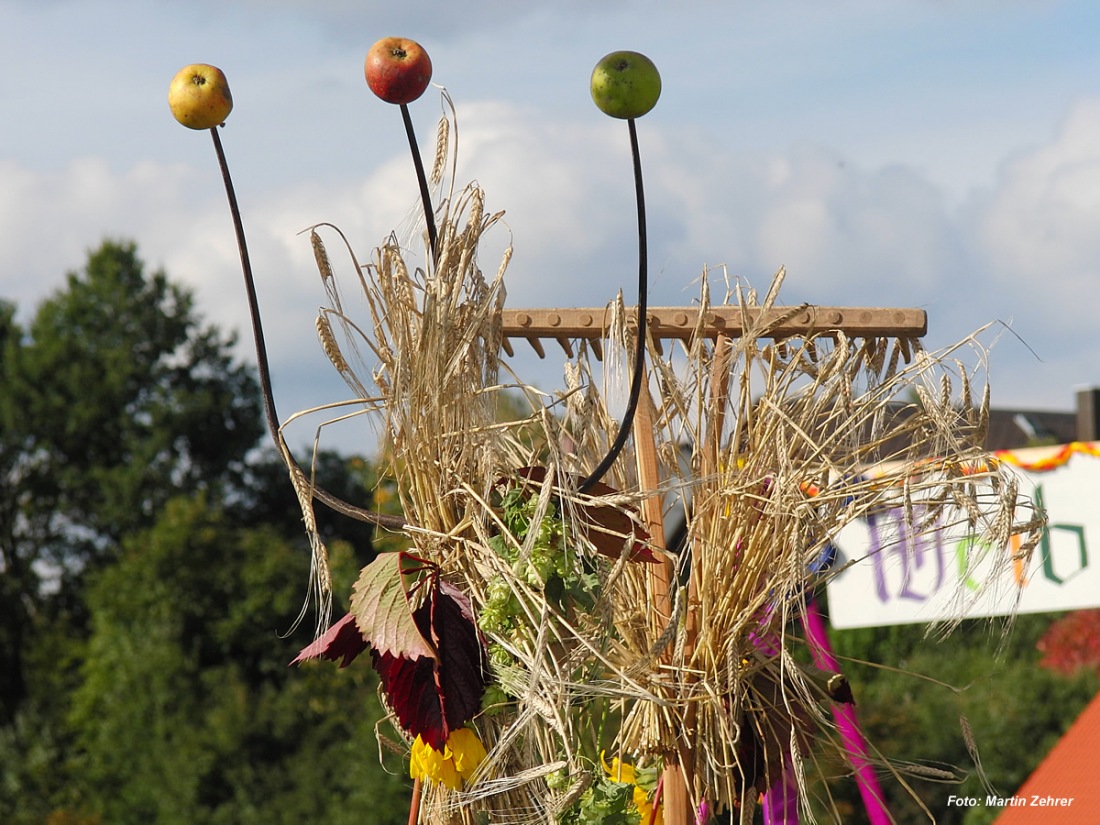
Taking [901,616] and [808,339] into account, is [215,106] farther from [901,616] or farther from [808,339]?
[901,616]

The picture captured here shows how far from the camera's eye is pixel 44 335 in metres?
13.3

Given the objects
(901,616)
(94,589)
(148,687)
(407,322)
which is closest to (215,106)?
(407,322)

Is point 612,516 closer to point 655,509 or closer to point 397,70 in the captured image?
point 655,509

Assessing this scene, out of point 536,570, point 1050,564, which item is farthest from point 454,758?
point 1050,564

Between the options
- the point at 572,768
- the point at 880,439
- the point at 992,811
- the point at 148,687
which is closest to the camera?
the point at 572,768

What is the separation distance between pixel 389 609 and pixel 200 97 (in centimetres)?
47

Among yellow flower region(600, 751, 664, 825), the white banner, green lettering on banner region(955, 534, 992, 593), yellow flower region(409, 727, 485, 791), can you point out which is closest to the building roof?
the white banner

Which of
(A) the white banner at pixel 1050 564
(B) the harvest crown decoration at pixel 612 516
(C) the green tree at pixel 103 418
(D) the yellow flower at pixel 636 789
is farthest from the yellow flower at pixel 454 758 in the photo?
(C) the green tree at pixel 103 418

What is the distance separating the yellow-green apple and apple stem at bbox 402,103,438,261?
15 cm

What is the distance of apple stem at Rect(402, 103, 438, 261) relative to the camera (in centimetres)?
107

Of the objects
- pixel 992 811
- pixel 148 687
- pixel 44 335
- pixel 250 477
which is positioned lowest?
pixel 992 811

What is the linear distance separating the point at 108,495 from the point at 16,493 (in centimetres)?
104

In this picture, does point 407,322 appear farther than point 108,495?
No

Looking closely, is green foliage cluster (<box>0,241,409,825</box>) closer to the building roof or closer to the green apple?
the building roof
